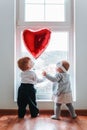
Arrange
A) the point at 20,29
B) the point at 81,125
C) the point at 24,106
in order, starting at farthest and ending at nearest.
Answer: the point at 20,29
the point at 24,106
the point at 81,125

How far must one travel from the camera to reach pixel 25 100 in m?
3.30

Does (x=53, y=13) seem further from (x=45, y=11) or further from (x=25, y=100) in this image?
(x=25, y=100)

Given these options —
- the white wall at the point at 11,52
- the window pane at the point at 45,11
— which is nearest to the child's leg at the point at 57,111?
the white wall at the point at 11,52

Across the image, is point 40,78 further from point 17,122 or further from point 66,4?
point 66,4

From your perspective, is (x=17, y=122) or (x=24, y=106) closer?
(x=17, y=122)

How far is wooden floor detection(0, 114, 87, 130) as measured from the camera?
274cm

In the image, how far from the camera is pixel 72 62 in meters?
3.54

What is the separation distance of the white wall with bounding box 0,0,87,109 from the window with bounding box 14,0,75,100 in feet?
0.33

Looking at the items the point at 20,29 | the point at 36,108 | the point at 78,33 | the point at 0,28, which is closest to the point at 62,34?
the point at 78,33

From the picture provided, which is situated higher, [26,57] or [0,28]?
[0,28]

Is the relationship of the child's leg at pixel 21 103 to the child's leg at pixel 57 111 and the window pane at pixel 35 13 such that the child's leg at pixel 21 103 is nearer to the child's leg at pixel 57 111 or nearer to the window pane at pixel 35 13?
the child's leg at pixel 57 111

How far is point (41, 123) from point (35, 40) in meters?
1.14

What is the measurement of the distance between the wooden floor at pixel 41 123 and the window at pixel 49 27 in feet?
1.47

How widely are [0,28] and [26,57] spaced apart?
0.55 metres
